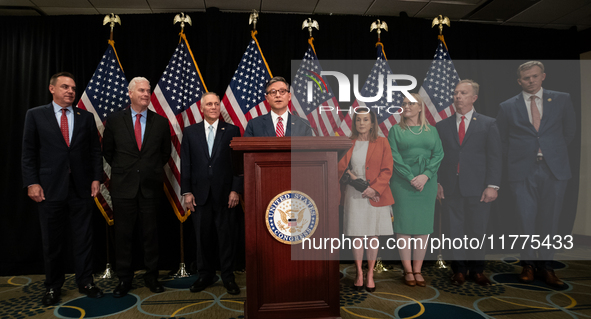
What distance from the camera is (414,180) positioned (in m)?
2.79

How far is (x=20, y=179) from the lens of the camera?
3.47m

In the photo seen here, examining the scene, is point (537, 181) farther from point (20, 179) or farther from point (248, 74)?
point (20, 179)

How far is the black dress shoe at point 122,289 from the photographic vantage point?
262 centimetres

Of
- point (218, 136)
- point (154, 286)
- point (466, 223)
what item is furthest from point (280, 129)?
point (466, 223)

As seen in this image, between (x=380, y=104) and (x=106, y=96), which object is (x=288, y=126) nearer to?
(x=380, y=104)

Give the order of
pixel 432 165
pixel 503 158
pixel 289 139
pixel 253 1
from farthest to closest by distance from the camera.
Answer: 1. pixel 253 1
2. pixel 503 158
3. pixel 432 165
4. pixel 289 139

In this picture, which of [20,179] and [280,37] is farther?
[280,37]

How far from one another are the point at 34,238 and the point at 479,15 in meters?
5.84

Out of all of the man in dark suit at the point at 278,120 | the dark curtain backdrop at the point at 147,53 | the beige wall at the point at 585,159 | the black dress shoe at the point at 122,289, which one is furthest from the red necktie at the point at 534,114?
the black dress shoe at the point at 122,289

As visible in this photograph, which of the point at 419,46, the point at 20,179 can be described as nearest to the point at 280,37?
the point at 419,46

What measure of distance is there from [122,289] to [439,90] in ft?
12.1

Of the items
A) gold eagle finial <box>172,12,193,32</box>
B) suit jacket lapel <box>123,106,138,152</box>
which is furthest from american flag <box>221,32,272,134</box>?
suit jacket lapel <box>123,106,138,152</box>

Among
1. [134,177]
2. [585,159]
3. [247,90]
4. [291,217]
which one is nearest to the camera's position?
[291,217]

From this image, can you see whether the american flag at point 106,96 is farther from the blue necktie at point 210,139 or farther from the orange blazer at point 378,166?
the orange blazer at point 378,166
